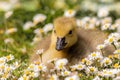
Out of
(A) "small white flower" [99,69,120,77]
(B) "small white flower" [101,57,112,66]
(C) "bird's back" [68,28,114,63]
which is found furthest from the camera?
(C) "bird's back" [68,28,114,63]

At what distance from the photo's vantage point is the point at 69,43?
196 inches

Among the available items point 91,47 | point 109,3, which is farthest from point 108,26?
point 109,3

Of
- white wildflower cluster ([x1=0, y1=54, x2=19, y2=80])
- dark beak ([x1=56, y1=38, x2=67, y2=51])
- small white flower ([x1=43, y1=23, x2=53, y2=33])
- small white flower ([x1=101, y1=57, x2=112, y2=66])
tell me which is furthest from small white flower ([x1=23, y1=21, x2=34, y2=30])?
small white flower ([x1=101, y1=57, x2=112, y2=66])

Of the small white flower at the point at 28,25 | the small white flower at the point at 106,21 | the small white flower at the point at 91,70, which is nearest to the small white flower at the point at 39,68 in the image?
the small white flower at the point at 91,70

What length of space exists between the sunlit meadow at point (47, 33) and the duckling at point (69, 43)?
0.53 feet

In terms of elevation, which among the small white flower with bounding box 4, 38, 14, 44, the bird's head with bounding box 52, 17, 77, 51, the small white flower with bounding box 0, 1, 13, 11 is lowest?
the bird's head with bounding box 52, 17, 77, 51

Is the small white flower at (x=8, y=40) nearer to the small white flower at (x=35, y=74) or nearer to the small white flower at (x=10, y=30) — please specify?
the small white flower at (x=10, y=30)

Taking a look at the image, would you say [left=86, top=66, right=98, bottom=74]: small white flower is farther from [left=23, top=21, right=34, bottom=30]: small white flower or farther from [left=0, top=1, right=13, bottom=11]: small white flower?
[left=0, top=1, right=13, bottom=11]: small white flower

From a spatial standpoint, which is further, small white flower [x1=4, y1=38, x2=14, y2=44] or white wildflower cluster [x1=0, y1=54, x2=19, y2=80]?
small white flower [x1=4, y1=38, x2=14, y2=44]

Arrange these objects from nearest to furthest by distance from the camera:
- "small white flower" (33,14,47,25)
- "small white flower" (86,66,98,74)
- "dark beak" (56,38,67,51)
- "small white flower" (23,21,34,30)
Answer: "small white flower" (86,66,98,74) → "dark beak" (56,38,67,51) → "small white flower" (33,14,47,25) → "small white flower" (23,21,34,30)

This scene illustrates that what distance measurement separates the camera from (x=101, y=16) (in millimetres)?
6133

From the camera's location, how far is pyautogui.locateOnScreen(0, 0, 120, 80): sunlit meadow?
3873mm

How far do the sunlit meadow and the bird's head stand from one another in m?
0.34

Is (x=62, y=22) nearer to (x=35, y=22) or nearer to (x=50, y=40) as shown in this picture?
(x=50, y=40)
